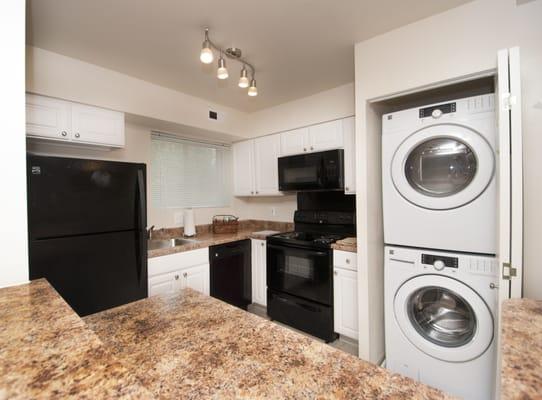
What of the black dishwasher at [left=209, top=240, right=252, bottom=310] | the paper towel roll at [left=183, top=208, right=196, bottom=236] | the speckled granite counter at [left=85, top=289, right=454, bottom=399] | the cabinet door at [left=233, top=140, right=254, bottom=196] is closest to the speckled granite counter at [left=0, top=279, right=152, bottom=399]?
the speckled granite counter at [left=85, top=289, right=454, bottom=399]

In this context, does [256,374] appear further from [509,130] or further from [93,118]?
[93,118]

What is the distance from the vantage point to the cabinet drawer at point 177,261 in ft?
7.27

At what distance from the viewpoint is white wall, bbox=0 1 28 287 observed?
986 millimetres

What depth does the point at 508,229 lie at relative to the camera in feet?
4.13

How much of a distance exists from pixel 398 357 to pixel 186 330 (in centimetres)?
168

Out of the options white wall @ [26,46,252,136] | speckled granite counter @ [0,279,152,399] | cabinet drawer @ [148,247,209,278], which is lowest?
cabinet drawer @ [148,247,209,278]

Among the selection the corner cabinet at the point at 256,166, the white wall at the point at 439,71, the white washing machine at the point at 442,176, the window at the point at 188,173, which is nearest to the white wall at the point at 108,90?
the window at the point at 188,173

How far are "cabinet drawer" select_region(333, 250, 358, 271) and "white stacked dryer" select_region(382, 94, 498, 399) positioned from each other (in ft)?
1.10

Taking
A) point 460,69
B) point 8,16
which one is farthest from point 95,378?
point 460,69

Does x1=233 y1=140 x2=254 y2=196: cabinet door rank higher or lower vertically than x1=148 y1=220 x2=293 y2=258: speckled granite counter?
higher

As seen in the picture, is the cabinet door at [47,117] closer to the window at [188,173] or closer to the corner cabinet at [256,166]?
the window at [188,173]

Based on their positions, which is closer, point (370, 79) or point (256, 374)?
point (256, 374)

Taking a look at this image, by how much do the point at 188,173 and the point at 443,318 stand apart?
2864 millimetres

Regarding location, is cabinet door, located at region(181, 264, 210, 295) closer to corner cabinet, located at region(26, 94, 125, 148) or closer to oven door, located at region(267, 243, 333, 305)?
oven door, located at region(267, 243, 333, 305)
